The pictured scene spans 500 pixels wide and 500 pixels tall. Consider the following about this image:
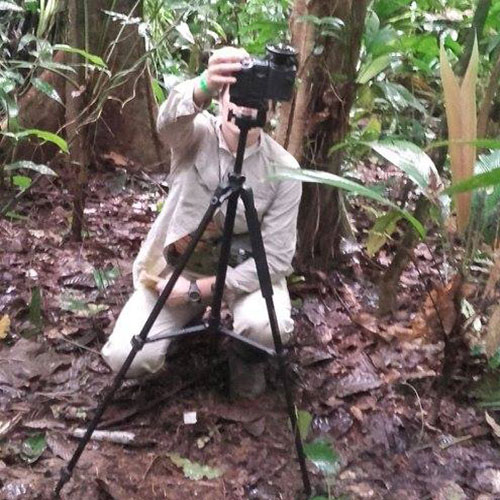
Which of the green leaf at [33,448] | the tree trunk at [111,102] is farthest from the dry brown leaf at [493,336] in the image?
the tree trunk at [111,102]

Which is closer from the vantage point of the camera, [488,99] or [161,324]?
[161,324]

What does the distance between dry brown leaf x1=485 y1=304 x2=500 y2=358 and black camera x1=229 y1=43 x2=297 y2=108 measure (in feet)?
3.41

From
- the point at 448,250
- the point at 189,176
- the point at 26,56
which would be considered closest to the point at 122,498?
the point at 189,176

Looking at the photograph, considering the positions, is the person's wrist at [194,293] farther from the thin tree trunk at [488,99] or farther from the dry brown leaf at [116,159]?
the dry brown leaf at [116,159]

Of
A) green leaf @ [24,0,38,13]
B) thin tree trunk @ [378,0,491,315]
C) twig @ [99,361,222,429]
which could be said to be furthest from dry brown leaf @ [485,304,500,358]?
green leaf @ [24,0,38,13]

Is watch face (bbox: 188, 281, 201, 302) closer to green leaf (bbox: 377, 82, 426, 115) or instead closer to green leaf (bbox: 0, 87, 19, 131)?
green leaf (bbox: 0, 87, 19, 131)

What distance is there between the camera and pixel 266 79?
159cm

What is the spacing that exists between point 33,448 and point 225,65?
1192 mm

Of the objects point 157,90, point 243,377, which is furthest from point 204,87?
point 157,90

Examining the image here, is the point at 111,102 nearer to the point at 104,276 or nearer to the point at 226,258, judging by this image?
the point at 104,276

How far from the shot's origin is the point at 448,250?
80.7 inches

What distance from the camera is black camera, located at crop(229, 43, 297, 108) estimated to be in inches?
62.4

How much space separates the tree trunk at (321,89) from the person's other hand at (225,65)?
837 mm

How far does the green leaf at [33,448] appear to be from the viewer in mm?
1991
